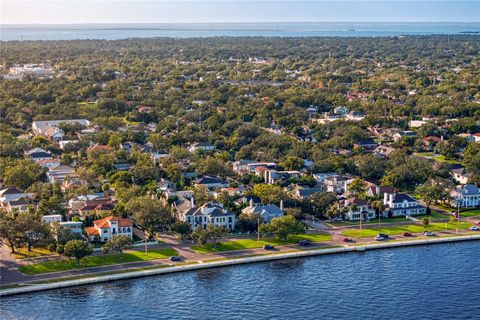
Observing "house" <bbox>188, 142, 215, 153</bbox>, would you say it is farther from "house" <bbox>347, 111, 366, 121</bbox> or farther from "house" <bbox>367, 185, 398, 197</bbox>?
"house" <bbox>347, 111, 366, 121</bbox>

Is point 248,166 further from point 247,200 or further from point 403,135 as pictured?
point 403,135

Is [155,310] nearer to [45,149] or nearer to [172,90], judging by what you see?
[45,149]

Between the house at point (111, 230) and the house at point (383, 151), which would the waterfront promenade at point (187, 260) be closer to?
the house at point (111, 230)

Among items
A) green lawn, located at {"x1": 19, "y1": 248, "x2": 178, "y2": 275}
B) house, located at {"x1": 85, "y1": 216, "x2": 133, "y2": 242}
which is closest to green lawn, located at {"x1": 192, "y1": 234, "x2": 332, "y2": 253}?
green lawn, located at {"x1": 19, "y1": 248, "x2": 178, "y2": 275}

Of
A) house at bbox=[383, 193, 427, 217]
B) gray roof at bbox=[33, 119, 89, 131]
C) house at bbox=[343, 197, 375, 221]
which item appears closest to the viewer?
house at bbox=[343, 197, 375, 221]

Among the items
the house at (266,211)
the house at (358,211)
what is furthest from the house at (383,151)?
the house at (266,211)

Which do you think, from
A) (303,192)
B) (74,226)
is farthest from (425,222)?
(74,226)

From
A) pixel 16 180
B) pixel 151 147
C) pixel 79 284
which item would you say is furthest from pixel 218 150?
pixel 79 284
